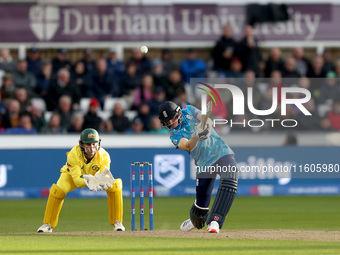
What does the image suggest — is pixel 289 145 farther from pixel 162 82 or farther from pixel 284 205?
pixel 162 82

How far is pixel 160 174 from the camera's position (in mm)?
19969

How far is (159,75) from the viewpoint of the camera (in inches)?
899

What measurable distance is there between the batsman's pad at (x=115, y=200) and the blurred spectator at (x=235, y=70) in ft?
33.9

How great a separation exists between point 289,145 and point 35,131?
5818 millimetres

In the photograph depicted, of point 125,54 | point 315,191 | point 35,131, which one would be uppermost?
point 125,54

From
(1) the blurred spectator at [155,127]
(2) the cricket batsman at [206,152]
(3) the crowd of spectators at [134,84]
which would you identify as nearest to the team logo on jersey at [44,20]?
(3) the crowd of spectators at [134,84]

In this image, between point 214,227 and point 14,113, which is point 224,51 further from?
point 214,227

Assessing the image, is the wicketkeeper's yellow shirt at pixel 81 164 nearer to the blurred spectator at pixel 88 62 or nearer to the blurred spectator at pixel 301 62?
the blurred spectator at pixel 88 62

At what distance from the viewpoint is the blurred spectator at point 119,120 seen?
21188 mm

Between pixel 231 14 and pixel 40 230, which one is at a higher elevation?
pixel 231 14

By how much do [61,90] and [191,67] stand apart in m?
3.65

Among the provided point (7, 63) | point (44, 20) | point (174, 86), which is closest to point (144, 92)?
point (174, 86)

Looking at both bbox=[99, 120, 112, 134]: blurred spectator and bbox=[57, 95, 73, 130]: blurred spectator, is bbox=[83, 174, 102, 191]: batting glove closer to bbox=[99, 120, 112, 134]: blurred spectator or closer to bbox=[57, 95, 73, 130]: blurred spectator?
bbox=[99, 120, 112, 134]: blurred spectator

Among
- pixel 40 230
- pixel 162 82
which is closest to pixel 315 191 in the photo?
pixel 162 82
